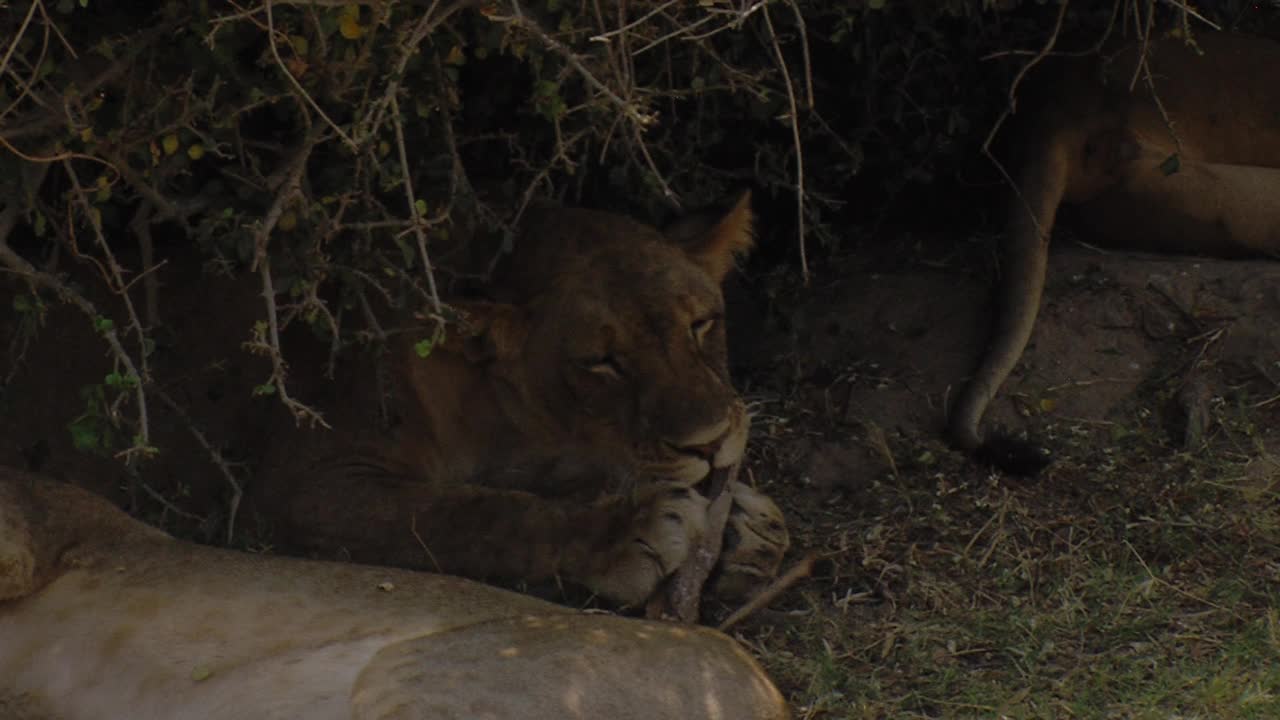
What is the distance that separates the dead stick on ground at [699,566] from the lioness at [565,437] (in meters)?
0.04

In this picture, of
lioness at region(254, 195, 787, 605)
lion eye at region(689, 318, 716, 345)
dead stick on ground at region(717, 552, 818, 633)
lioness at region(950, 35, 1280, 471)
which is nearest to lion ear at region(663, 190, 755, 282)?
lioness at region(254, 195, 787, 605)

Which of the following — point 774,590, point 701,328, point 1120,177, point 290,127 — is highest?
point 290,127

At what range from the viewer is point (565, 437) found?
3797mm

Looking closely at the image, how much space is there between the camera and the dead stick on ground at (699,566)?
3.44m

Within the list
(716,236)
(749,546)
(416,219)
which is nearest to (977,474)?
(749,546)

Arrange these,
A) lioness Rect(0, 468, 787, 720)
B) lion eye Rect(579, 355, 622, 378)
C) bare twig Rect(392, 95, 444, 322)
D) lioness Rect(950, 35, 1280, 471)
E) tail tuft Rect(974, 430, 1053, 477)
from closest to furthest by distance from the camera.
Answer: lioness Rect(0, 468, 787, 720) < bare twig Rect(392, 95, 444, 322) < lion eye Rect(579, 355, 622, 378) < tail tuft Rect(974, 430, 1053, 477) < lioness Rect(950, 35, 1280, 471)

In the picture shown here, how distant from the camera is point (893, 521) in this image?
393cm

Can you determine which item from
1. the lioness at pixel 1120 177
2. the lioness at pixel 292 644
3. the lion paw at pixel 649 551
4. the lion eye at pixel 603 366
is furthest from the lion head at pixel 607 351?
the lioness at pixel 1120 177

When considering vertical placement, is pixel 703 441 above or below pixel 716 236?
below

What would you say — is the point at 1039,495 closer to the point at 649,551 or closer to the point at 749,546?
the point at 749,546

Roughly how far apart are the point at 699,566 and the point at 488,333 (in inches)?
27.3

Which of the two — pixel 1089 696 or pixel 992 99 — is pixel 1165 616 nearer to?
pixel 1089 696

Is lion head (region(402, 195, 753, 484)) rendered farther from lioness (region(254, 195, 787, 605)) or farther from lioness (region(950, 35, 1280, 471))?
lioness (region(950, 35, 1280, 471))

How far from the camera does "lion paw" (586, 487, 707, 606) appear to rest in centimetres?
340
